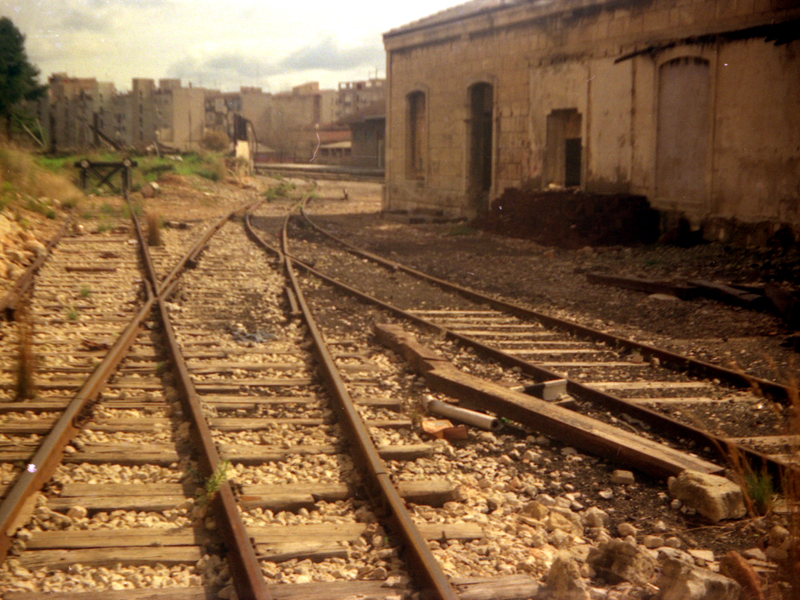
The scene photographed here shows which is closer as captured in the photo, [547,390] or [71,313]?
[547,390]

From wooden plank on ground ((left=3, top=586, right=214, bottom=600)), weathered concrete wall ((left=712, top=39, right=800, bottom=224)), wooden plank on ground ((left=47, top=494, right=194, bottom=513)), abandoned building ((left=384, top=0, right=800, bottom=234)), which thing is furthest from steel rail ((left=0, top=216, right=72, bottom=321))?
weathered concrete wall ((left=712, top=39, right=800, bottom=224))

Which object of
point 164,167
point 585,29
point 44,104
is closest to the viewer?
point 585,29

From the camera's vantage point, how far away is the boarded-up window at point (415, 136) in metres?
24.2

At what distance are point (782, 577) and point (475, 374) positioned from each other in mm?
3816

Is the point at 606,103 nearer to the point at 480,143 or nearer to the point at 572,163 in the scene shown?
the point at 572,163

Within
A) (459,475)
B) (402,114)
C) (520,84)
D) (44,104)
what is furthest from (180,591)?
(44,104)

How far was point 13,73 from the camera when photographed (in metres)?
21.7

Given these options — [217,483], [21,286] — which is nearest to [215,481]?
[217,483]

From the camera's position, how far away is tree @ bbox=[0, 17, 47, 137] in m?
17.9

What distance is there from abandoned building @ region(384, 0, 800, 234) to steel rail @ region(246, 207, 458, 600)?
31.6 ft

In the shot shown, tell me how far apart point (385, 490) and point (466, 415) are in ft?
5.44

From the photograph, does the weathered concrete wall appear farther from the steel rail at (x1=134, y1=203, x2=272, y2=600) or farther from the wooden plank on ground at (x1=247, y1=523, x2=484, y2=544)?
the wooden plank on ground at (x1=247, y1=523, x2=484, y2=544)

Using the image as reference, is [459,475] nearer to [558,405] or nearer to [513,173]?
[558,405]

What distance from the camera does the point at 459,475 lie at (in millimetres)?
4656
